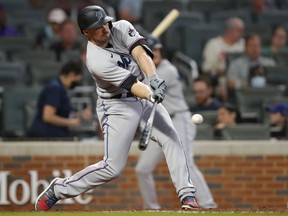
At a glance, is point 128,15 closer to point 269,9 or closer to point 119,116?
point 269,9

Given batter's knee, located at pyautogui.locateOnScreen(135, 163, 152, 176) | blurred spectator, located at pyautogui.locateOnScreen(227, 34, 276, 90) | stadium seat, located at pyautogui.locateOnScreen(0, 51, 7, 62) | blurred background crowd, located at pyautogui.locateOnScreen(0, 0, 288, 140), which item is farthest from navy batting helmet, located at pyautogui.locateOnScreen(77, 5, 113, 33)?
stadium seat, located at pyautogui.locateOnScreen(0, 51, 7, 62)

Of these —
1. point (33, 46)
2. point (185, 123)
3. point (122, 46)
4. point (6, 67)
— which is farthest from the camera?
point (33, 46)

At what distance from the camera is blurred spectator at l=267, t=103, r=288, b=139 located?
13234 mm

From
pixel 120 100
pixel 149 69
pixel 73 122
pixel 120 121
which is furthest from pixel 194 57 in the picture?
pixel 149 69

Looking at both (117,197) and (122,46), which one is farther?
(117,197)

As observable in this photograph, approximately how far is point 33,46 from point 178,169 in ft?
22.0

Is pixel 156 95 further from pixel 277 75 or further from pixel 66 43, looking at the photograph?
pixel 66 43

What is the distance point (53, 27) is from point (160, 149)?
4.76 metres

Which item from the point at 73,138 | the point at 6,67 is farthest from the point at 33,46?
the point at 73,138

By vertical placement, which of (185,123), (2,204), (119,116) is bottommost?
(2,204)

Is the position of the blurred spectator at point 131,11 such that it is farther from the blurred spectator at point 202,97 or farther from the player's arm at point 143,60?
the player's arm at point 143,60

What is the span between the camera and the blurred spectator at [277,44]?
1570 centimetres

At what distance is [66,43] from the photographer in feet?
50.2

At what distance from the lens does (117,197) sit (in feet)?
40.4
